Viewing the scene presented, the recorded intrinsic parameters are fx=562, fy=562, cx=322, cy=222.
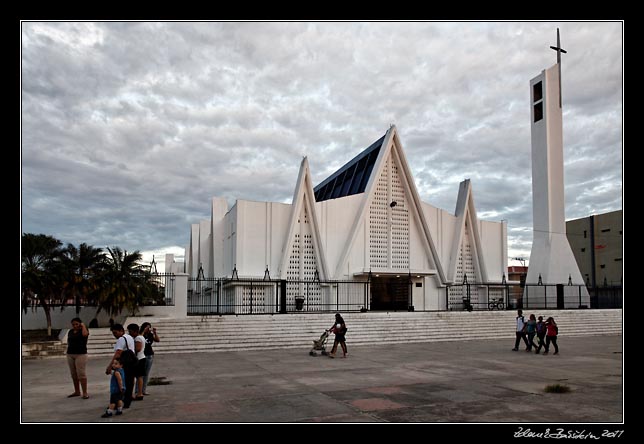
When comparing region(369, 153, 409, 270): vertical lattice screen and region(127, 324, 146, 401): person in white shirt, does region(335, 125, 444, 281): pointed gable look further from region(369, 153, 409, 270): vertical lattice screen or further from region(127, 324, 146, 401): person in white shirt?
region(127, 324, 146, 401): person in white shirt

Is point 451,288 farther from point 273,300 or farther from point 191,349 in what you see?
point 191,349

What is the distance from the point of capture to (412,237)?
36.1m

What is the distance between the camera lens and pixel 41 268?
67.7 ft

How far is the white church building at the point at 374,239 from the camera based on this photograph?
32281 mm

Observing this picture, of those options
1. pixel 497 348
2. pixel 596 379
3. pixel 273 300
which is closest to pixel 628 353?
pixel 596 379

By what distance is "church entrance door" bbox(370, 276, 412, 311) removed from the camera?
Result: 3691 cm

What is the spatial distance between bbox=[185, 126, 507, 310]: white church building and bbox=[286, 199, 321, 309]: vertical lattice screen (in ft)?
0.19

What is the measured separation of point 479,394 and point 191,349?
1140 centimetres

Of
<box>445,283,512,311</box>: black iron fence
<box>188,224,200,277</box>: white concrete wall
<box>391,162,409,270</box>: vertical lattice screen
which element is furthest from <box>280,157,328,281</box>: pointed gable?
<box>188,224,200,277</box>: white concrete wall

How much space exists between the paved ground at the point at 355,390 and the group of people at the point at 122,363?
0.84 feet

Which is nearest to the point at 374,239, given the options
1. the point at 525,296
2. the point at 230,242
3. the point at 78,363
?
the point at 230,242

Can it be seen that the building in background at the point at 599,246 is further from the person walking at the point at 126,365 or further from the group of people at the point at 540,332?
the person walking at the point at 126,365

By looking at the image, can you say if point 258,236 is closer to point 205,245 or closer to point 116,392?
point 205,245

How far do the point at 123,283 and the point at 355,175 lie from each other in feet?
78.4
